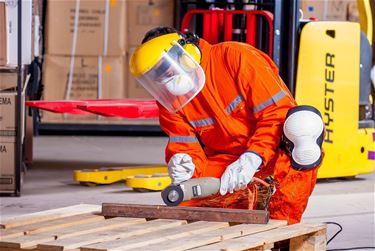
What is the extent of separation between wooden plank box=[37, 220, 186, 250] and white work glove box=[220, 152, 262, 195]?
35cm

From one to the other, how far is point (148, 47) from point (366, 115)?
14.5ft

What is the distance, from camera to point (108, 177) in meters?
8.21

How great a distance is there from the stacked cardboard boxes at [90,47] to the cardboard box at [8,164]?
3.80 metres

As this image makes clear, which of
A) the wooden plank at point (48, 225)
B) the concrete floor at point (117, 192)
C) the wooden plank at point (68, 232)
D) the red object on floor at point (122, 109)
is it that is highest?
the red object on floor at point (122, 109)

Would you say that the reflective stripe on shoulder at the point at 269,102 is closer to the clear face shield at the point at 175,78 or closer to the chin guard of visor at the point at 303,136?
the chin guard of visor at the point at 303,136

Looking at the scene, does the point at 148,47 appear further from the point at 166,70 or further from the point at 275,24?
the point at 275,24

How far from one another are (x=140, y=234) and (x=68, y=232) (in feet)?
0.95

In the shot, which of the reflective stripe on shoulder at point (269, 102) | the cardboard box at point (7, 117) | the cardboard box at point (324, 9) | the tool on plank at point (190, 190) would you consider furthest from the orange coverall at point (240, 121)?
the cardboard box at point (324, 9)

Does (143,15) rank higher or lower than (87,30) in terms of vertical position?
higher

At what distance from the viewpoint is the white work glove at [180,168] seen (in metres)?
4.84

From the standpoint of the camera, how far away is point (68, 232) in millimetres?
4039

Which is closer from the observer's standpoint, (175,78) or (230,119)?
(175,78)

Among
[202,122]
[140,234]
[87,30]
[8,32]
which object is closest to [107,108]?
[8,32]

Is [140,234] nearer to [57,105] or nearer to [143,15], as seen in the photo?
[57,105]
